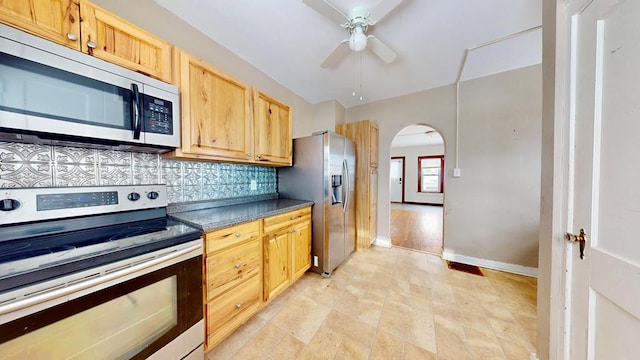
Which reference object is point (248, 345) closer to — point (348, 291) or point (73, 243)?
point (348, 291)

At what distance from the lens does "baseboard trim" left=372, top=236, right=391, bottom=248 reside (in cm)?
320

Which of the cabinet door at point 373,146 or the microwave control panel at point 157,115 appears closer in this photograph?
the microwave control panel at point 157,115

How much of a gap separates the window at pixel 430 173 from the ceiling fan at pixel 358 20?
275 inches

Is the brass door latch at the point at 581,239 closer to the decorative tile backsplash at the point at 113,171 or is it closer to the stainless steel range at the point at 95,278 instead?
the stainless steel range at the point at 95,278

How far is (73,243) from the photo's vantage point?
2.80ft

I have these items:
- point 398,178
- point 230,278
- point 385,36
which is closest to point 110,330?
point 230,278

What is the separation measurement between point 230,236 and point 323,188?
1.12 metres

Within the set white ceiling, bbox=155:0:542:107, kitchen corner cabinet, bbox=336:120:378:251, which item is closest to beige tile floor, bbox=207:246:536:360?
kitchen corner cabinet, bbox=336:120:378:251

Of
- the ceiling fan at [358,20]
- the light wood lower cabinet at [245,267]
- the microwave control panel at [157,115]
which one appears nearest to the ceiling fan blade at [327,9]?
the ceiling fan at [358,20]

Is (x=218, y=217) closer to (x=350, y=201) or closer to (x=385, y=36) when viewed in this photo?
(x=350, y=201)

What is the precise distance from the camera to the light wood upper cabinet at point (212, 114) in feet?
4.36

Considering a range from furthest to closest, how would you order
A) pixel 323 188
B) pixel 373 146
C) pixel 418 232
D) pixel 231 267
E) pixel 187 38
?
pixel 418 232
pixel 373 146
pixel 323 188
pixel 187 38
pixel 231 267

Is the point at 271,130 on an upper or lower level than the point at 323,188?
upper

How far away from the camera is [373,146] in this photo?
10.2 ft
